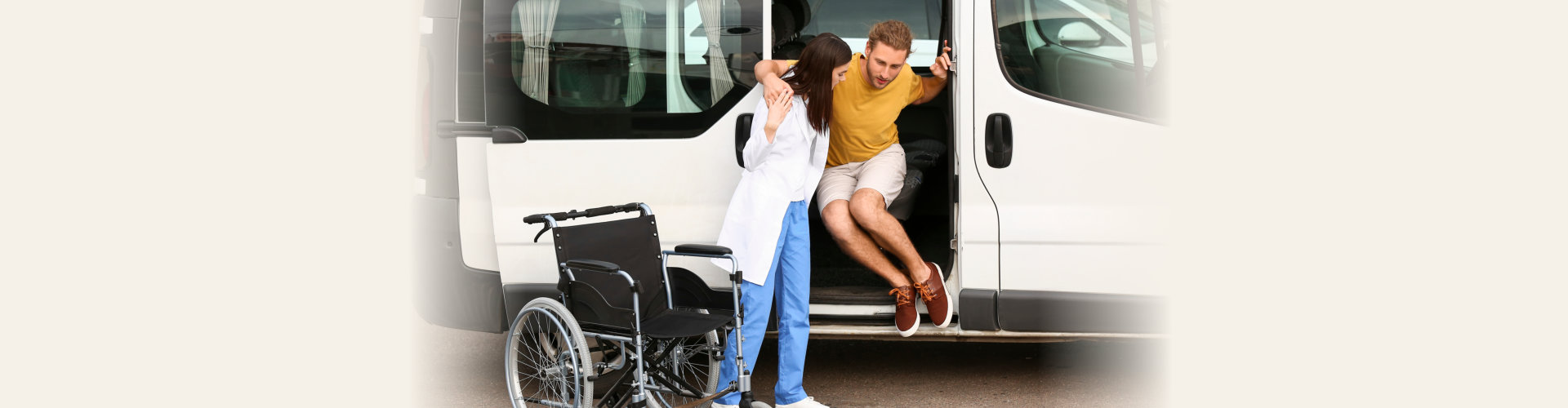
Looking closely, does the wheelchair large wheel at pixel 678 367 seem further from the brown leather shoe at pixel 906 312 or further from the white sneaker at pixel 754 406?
the brown leather shoe at pixel 906 312

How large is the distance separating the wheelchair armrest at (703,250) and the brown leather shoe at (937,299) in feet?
2.81

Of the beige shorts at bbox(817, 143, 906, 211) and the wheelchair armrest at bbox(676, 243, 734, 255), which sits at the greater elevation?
the beige shorts at bbox(817, 143, 906, 211)

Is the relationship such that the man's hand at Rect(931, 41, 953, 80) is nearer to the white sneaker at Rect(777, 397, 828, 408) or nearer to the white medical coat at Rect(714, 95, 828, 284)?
the white medical coat at Rect(714, 95, 828, 284)

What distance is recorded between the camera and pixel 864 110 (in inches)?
177

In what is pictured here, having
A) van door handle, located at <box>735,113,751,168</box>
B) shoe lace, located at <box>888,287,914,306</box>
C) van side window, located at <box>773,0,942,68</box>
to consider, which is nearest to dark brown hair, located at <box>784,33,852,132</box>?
van door handle, located at <box>735,113,751,168</box>

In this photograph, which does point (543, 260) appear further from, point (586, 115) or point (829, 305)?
point (829, 305)

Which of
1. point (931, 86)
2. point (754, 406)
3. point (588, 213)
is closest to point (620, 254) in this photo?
point (588, 213)

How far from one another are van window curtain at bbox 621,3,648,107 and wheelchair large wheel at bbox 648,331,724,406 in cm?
91

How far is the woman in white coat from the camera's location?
13.4 feet

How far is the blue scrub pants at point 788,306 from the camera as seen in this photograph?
165 inches

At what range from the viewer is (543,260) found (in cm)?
457

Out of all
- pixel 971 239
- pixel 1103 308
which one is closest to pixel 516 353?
pixel 971 239

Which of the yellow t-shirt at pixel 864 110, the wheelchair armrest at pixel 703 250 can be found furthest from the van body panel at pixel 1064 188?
the wheelchair armrest at pixel 703 250

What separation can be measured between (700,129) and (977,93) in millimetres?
1014
